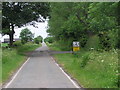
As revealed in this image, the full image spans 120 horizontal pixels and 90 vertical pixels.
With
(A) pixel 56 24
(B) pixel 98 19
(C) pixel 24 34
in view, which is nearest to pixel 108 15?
(B) pixel 98 19

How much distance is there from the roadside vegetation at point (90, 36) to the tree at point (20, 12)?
17.5 feet

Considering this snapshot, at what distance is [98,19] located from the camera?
84.5ft

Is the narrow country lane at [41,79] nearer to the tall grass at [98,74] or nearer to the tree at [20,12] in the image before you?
the tall grass at [98,74]

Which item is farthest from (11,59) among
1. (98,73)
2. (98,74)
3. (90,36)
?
(90,36)

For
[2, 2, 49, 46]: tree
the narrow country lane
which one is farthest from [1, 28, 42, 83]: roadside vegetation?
[2, 2, 49, 46]: tree

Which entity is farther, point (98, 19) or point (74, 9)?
point (74, 9)

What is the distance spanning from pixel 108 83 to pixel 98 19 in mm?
13497

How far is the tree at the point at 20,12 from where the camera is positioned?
4197 cm

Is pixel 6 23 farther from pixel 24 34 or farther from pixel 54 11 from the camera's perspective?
pixel 24 34

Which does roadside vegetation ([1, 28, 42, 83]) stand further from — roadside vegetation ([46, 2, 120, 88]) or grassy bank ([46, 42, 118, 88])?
grassy bank ([46, 42, 118, 88])

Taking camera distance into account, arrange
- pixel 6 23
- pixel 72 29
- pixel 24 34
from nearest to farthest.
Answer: pixel 6 23 < pixel 72 29 < pixel 24 34

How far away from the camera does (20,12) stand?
42.9 m

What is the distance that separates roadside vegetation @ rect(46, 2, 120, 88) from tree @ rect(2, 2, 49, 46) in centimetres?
532

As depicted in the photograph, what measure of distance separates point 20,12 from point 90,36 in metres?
13.1
